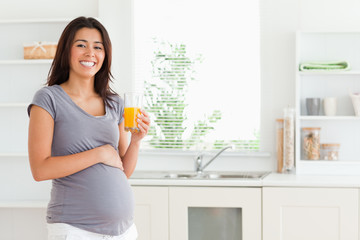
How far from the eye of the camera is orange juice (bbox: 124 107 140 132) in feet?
6.37

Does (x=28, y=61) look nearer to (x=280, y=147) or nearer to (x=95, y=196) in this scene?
(x=280, y=147)

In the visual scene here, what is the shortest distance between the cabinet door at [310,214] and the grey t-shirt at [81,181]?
1.48 m

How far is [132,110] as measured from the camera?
77.8 inches

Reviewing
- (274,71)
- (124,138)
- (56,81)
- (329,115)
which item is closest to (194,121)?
(274,71)

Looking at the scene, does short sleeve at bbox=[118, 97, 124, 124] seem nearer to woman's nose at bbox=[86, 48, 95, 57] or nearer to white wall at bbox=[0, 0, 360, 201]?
woman's nose at bbox=[86, 48, 95, 57]

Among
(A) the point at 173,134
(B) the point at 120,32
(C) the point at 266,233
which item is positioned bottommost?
(C) the point at 266,233

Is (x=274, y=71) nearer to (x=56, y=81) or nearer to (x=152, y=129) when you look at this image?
(x=152, y=129)

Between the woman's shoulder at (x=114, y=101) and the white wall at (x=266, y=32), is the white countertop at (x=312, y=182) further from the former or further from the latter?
the woman's shoulder at (x=114, y=101)

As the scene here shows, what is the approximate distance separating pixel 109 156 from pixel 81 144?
111mm

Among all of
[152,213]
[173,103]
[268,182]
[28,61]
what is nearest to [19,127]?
[28,61]

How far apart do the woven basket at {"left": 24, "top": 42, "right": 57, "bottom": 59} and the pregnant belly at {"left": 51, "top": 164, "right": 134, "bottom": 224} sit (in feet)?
6.45

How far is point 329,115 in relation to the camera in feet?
11.6

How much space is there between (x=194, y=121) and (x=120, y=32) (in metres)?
0.87

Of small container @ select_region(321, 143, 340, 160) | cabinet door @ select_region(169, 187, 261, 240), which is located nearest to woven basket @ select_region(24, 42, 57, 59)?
cabinet door @ select_region(169, 187, 261, 240)
